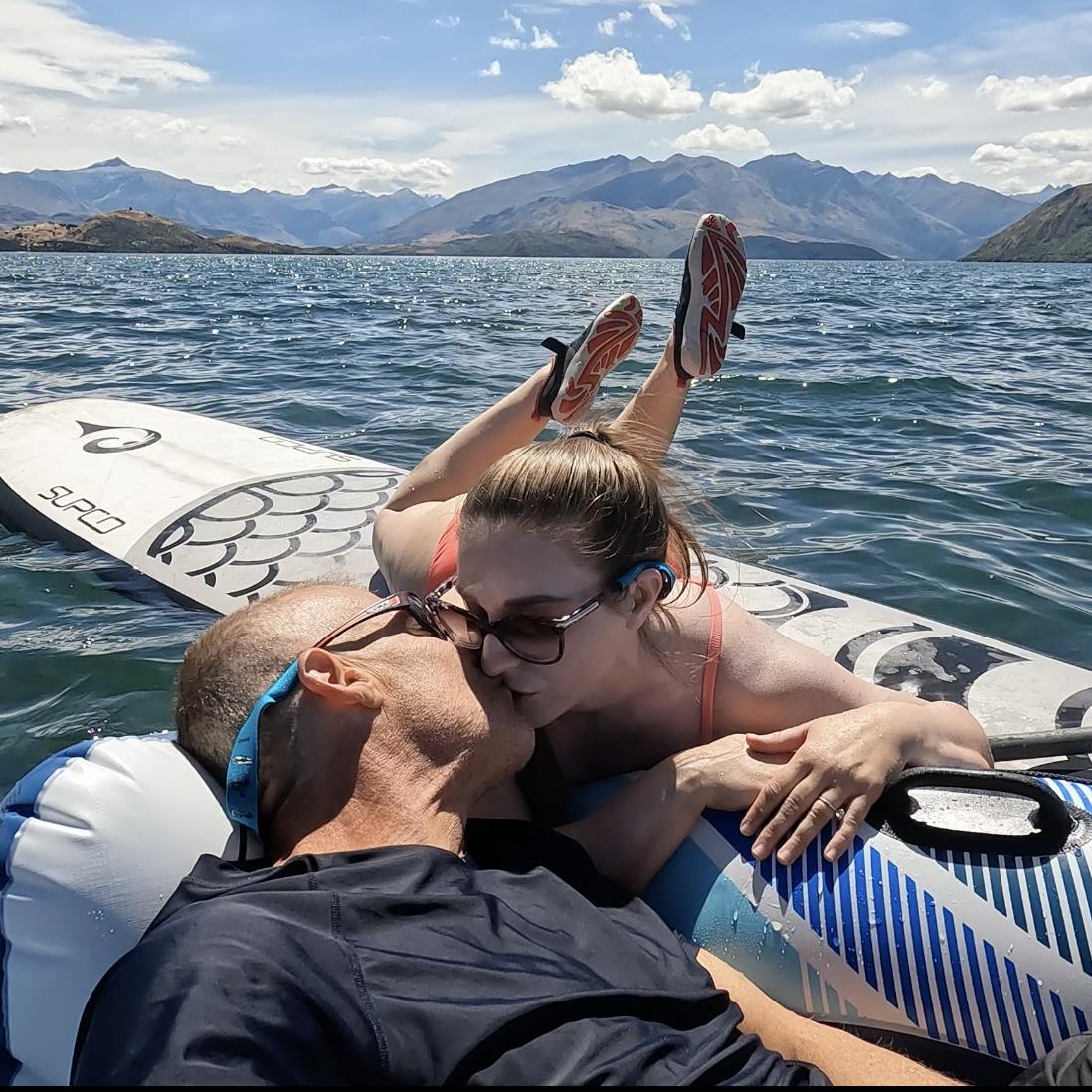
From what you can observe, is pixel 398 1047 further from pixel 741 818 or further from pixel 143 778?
pixel 741 818

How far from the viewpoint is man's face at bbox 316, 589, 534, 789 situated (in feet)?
6.85

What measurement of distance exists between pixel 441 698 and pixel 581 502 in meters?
0.56

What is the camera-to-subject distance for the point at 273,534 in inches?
230

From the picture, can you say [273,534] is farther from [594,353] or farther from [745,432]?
[745,432]

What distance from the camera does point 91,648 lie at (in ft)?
15.7

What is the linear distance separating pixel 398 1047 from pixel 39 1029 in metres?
0.87

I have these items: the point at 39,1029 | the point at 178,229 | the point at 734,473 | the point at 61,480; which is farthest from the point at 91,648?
the point at 178,229

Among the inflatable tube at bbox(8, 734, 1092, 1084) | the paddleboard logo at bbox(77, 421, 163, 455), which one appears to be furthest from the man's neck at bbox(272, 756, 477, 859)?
the paddleboard logo at bbox(77, 421, 163, 455)

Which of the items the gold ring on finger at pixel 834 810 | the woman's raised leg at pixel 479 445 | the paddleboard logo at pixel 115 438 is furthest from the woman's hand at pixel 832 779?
the paddleboard logo at pixel 115 438

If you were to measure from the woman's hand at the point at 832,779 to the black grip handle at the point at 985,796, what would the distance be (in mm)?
60

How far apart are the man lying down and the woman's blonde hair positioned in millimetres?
316

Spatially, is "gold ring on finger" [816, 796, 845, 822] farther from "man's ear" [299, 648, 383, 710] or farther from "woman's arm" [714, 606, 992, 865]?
"man's ear" [299, 648, 383, 710]

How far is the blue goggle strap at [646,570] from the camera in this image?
93.4 inches

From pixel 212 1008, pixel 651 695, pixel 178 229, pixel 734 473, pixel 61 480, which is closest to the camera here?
pixel 212 1008
